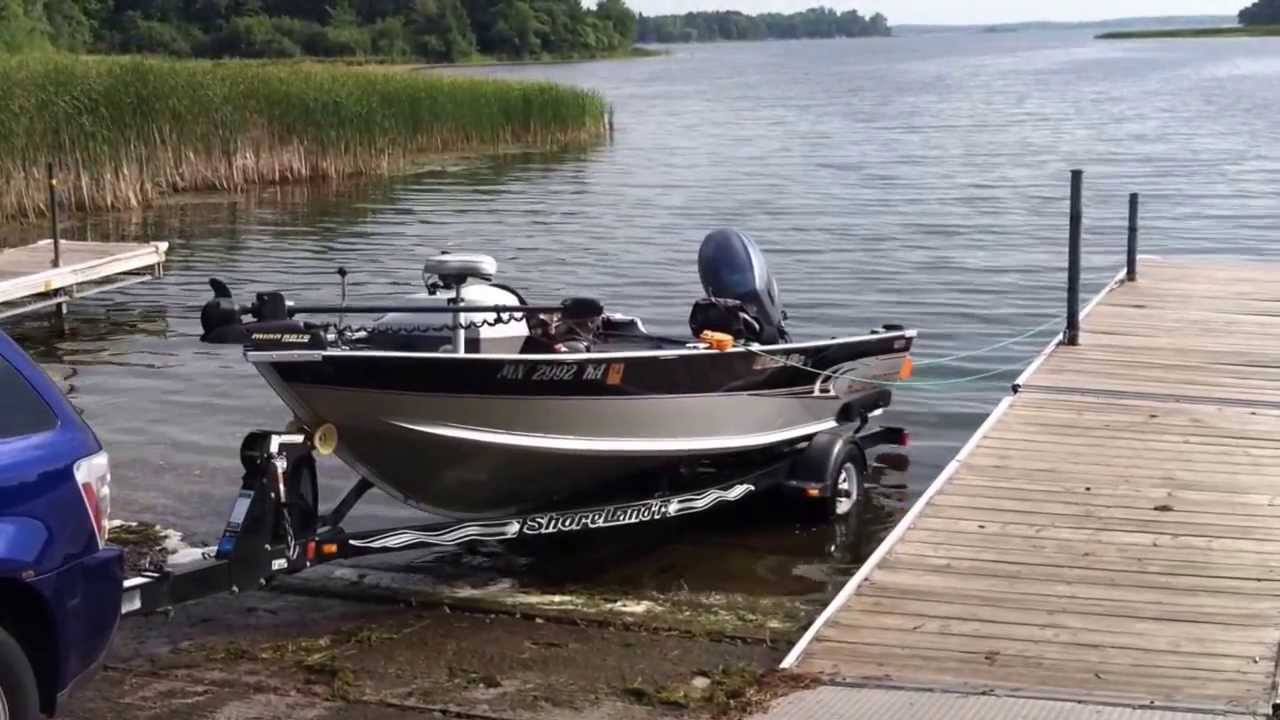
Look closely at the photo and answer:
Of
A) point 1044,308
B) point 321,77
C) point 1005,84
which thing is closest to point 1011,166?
point 321,77

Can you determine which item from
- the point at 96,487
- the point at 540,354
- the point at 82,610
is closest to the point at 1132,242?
the point at 540,354

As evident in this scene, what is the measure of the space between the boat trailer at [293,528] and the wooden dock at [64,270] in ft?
24.7

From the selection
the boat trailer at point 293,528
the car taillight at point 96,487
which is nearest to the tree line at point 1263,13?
the boat trailer at point 293,528

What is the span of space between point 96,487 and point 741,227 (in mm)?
20515

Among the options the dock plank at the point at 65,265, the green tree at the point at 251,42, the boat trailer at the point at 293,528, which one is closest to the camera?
the boat trailer at the point at 293,528

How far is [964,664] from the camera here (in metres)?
5.98

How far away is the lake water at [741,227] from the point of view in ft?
39.9

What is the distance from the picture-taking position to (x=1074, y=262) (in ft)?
38.4

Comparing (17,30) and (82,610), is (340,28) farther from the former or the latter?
(82,610)

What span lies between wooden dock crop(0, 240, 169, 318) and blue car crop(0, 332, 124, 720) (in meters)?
9.36

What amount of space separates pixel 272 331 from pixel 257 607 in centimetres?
162

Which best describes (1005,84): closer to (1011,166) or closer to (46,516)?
(1011,166)

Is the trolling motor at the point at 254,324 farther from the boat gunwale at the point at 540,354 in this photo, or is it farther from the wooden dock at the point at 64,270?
the wooden dock at the point at 64,270

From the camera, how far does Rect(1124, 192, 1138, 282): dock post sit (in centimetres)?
1441
